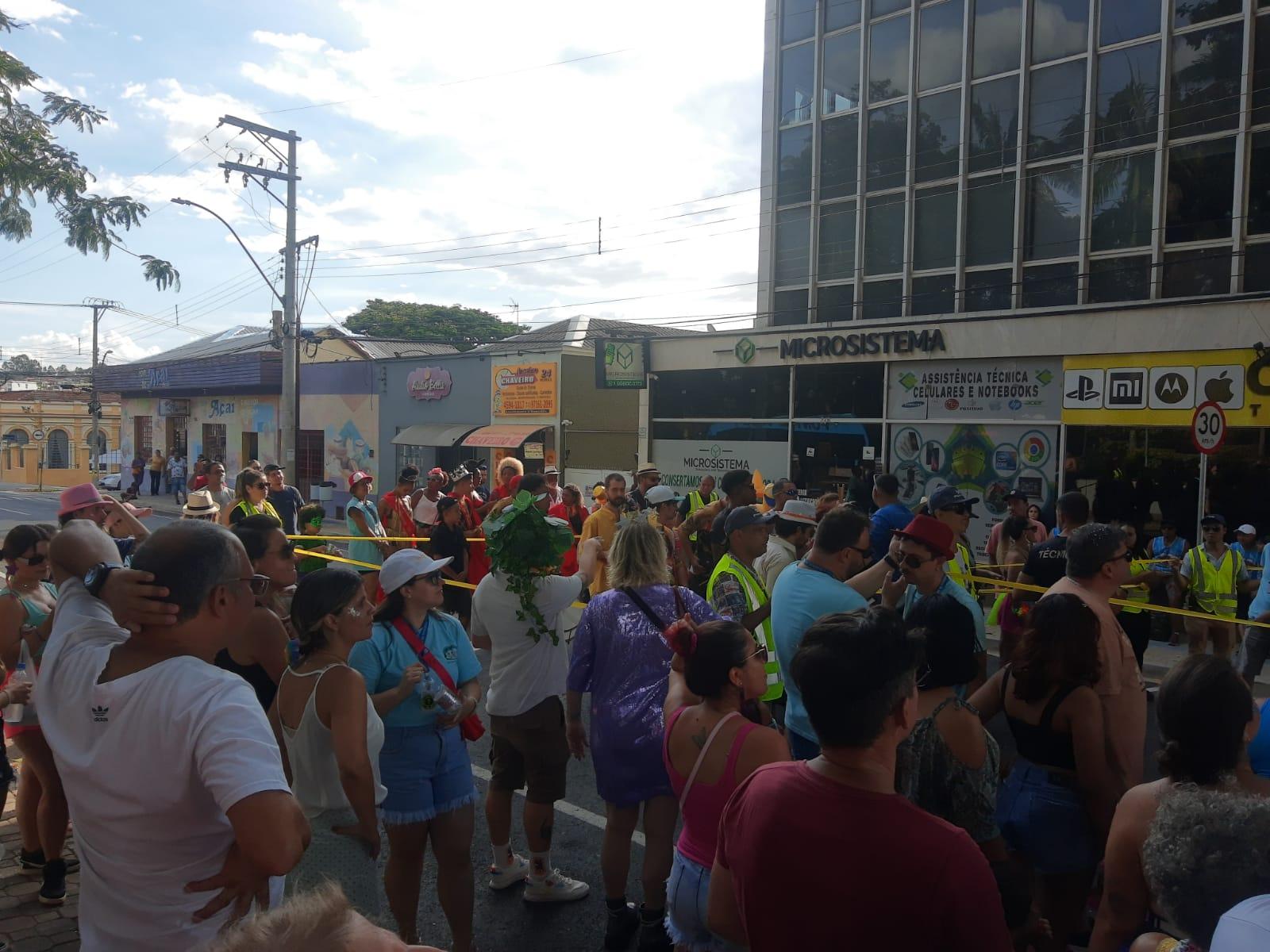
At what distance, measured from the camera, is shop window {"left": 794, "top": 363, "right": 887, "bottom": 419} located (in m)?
18.2

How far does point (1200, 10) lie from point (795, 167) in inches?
306

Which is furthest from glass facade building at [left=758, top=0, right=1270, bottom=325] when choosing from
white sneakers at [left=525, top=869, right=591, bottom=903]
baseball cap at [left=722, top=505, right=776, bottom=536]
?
white sneakers at [left=525, top=869, right=591, bottom=903]

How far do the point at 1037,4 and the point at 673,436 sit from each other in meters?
11.2

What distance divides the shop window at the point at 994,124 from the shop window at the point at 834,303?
3308 millimetres

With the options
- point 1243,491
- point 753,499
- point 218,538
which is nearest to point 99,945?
point 218,538

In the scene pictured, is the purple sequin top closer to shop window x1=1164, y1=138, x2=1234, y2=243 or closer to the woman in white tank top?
the woman in white tank top

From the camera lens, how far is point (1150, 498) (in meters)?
14.6

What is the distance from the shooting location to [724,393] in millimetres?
20984

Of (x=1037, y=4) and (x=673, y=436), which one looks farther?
(x=673, y=436)

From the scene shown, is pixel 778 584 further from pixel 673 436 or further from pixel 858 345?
pixel 673 436

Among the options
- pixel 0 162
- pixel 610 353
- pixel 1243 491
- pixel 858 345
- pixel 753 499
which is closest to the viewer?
pixel 753 499

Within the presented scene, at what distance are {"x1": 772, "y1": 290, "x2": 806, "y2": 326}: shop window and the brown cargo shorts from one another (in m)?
16.4

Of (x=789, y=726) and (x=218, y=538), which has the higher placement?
(x=218, y=538)

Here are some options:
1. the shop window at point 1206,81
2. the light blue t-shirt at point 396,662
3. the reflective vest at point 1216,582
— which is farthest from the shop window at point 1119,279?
the light blue t-shirt at point 396,662
